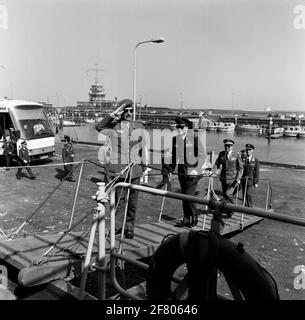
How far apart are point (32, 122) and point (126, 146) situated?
12721 mm

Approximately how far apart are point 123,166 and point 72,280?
202cm

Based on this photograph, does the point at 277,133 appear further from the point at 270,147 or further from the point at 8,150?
the point at 8,150

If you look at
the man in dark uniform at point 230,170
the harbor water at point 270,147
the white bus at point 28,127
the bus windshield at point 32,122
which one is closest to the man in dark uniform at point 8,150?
the white bus at point 28,127

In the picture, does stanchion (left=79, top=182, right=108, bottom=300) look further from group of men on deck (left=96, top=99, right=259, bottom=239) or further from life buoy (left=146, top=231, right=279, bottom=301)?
group of men on deck (left=96, top=99, right=259, bottom=239)

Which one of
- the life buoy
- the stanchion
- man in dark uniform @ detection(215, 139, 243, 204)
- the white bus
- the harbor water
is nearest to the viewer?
the life buoy

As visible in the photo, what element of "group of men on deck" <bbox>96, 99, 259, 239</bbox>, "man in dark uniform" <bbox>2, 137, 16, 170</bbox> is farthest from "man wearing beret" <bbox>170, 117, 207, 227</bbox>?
"man in dark uniform" <bbox>2, 137, 16, 170</bbox>

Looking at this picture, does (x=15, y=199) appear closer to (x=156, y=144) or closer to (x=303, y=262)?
(x=303, y=262)

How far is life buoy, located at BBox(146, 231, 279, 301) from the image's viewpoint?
2883mm

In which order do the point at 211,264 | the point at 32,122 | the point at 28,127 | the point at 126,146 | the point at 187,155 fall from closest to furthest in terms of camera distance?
the point at 211,264
the point at 126,146
the point at 187,155
the point at 28,127
the point at 32,122

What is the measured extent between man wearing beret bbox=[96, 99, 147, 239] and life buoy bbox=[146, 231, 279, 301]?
8.38ft

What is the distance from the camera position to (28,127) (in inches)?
680

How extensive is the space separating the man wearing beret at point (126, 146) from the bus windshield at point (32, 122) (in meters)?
12.0

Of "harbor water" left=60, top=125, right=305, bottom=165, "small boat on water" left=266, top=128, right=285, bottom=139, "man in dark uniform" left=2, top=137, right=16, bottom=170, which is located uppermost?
"man in dark uniform" left=2, top=137, right=16, bottom=170

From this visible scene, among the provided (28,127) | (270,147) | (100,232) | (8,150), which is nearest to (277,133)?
(270,147)
